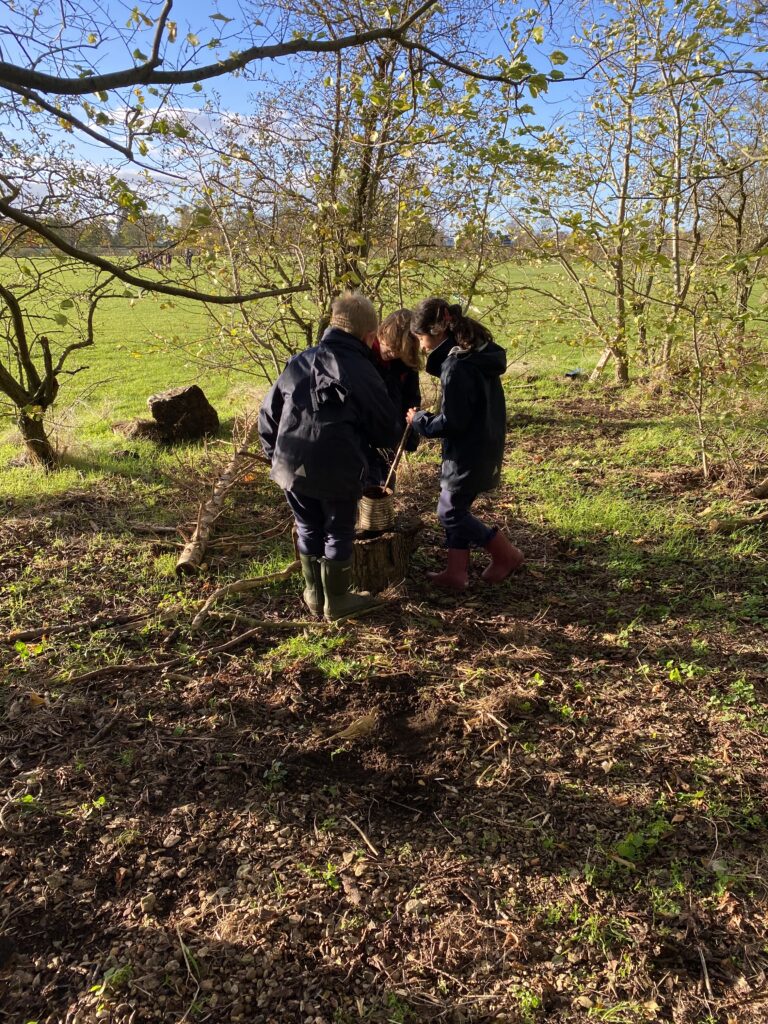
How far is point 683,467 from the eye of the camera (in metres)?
5.99

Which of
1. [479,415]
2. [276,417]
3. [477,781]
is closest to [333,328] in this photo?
[276,417]

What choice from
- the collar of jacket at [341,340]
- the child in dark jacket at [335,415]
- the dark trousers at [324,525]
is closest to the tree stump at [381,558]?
the dark trousers at [324,525]

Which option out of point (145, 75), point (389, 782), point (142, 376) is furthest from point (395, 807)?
point (142, 376)

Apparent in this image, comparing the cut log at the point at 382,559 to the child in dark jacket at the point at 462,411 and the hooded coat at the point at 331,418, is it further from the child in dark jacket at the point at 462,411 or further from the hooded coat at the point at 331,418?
the hooded coat at the point at 331,418

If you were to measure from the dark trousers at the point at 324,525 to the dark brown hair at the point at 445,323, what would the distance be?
1055 millimetres

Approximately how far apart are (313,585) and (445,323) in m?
1.74

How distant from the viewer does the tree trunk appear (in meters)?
6.13

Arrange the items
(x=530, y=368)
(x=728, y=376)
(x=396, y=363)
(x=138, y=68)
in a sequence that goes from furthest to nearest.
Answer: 1. (x=530, y=368)
2. (x=728, y=376)
3. (x=396, y=363)
4. (x=138, y=68)

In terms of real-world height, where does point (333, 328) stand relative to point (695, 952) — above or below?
above

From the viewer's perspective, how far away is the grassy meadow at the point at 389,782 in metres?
1.87

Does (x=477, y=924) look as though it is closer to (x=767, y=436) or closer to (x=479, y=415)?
(x=479, y=415)

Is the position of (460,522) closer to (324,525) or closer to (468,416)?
(468,416)

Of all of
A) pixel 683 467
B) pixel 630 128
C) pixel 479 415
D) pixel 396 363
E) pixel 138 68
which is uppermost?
pixel 630 128

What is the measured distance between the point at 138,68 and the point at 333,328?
133cm
